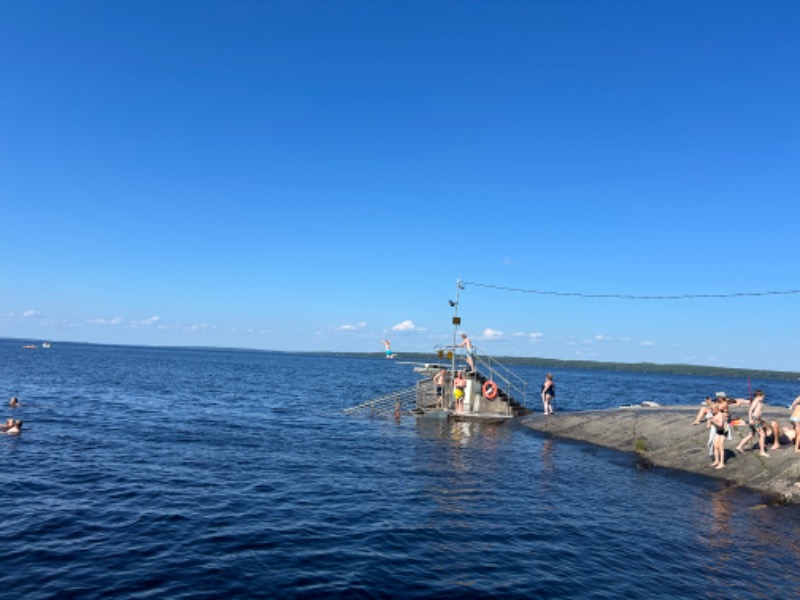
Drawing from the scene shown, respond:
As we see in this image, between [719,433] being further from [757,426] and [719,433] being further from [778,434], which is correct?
[778,434]

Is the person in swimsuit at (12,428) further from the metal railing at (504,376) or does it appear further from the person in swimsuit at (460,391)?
the metal railing at (504,376)

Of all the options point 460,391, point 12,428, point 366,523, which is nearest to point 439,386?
point 460,391

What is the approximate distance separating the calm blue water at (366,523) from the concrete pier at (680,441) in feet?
3.95

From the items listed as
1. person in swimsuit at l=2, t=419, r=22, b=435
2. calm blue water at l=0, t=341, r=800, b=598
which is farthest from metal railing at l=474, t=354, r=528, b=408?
person in swimsuit at l=2, t=419, r=22, b=435

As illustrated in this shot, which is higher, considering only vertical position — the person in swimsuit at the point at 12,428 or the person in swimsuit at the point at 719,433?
the person in swimsuit at the point at 719,433

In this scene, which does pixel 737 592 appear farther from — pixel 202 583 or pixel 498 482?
pixel 202 583

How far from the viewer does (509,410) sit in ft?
120

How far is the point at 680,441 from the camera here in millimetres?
24203

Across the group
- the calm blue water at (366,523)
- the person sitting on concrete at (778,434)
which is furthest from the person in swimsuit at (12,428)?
the person sitting on concrete at (778,434)

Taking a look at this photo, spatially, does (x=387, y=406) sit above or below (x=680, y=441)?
below

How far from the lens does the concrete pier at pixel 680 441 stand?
61.6 ft

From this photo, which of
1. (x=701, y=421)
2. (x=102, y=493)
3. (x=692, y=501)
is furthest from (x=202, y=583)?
(x=701, y=421)

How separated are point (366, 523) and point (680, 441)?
17057 mm

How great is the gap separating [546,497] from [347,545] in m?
8.04
